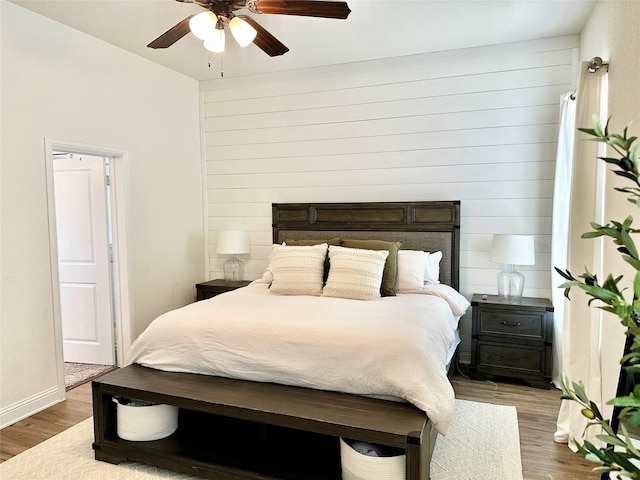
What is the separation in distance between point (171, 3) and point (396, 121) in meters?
2.24

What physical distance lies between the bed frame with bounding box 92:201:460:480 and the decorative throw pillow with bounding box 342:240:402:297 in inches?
50.4

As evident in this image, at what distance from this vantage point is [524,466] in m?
2.57

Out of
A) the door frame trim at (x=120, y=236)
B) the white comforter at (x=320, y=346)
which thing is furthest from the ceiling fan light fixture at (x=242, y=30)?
the door frame trim at (x=120, y=236)

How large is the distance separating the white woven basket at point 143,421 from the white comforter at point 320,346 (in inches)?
10.8

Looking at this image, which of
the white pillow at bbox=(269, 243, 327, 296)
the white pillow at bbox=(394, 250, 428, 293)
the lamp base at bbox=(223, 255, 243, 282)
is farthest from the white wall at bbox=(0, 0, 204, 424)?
the white pillow at bbox=(394, 250, 428, 293)

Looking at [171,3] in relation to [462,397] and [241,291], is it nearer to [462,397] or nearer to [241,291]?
[241,291]

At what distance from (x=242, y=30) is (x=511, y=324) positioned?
9.95 ft

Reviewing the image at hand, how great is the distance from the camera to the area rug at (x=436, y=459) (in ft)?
8.21

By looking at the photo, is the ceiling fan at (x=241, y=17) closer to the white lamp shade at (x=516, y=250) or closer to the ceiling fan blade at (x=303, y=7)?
the ceiling fan blade at (x=303, y=7)

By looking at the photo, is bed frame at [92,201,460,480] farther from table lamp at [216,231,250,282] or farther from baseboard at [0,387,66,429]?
table lamp at [216,231,250,282]

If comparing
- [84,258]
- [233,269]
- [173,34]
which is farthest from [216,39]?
[233,269]

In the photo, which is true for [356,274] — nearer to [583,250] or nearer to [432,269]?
[432,269]

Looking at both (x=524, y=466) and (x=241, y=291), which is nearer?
(x=524, y=466)

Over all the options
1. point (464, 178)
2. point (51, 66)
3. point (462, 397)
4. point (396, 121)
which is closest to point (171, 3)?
point (51, 66)
